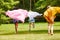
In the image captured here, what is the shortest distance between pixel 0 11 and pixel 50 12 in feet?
22.7

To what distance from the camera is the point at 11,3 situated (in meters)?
31.5

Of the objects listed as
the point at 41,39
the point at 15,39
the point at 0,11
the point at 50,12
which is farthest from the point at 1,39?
the point at 0,11

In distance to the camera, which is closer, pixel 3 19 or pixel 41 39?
pixel 41 39

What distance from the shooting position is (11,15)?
27.0m

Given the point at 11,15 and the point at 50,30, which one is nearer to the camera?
the point at 50,30

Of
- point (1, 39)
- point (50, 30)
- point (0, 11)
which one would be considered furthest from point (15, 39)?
point (0, 11)

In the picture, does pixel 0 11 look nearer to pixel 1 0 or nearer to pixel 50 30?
pixel 1 0

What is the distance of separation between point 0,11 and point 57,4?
5.22 meters

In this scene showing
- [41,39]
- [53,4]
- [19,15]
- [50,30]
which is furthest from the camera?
[53,4]

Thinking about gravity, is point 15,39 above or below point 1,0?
below

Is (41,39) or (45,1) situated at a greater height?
(45,1)

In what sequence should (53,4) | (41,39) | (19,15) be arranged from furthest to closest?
1. (53,4)
2. (19,15)
3. (41,39)

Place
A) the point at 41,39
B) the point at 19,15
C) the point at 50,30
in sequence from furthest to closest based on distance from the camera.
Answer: the point at 19,15
the point at 50,30
the point at 41,39

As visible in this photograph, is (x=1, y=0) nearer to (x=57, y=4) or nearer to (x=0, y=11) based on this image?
(x=0, y=11)
